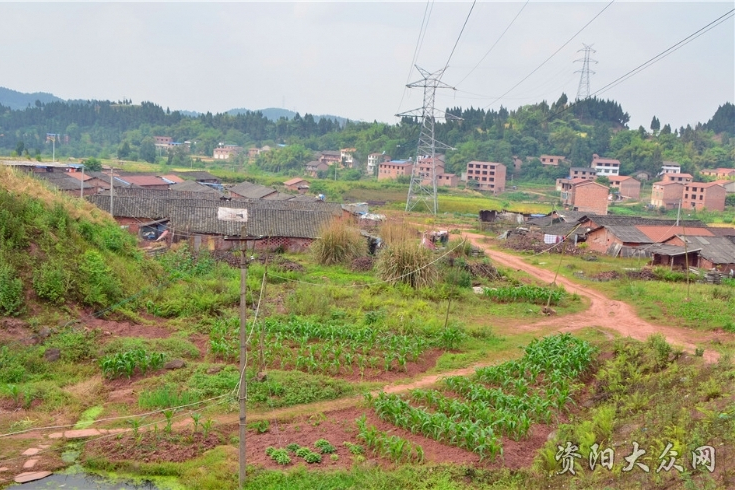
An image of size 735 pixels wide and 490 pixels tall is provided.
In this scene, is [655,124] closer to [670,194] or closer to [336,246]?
[670,194]

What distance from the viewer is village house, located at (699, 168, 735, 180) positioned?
83481mm

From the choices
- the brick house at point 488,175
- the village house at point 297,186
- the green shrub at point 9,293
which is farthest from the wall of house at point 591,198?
the green shrub at point 9,293

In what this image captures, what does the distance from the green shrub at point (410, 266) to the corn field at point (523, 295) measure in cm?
229

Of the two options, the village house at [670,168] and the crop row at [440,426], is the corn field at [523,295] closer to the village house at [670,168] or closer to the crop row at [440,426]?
the crop row at [440,426]

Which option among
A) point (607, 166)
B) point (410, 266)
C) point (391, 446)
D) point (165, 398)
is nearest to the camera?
point (391, 446)

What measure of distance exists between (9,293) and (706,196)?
64.5 m

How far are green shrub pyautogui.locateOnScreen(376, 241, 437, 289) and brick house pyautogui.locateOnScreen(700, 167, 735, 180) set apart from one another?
244 ft

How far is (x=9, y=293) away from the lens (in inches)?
612

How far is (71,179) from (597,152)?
7826 cm

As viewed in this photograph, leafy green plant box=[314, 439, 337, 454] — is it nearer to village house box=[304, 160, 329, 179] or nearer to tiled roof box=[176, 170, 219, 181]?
tiled roof box=[176, 170, 219, 181]

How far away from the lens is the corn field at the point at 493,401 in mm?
10906

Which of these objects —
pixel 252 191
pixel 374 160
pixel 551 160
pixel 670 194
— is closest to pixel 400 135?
pixel 374 160

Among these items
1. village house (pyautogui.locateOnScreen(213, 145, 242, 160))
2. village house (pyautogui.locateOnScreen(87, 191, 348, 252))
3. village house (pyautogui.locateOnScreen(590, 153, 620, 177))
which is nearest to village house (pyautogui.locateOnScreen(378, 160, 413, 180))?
village house (pyautogui.locateOnScreen(590, 153, 620, 177))

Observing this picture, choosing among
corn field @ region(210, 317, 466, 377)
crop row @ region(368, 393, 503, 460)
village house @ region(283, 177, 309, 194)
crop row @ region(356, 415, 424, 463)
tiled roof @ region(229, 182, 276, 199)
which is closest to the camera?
crop row @ region(356, 415, 424, 463)
